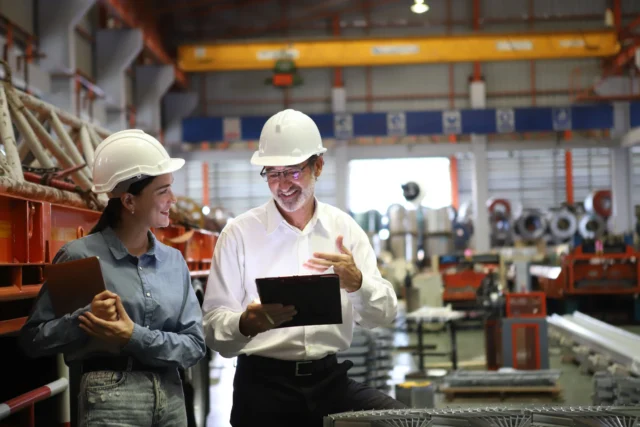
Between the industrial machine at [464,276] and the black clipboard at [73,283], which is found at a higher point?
the black clipboard at [73,283]

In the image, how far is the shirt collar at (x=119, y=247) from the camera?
8.71ft

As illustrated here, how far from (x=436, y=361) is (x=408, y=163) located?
657 inches

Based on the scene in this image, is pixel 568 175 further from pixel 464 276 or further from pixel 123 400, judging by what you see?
pixel 123 400

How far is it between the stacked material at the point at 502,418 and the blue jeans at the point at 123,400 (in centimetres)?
60

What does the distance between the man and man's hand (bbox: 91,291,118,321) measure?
0.61m

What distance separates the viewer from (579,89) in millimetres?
23609

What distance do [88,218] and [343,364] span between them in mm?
1820

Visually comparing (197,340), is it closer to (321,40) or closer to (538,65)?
(321,40)

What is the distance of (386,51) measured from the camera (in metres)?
19.5

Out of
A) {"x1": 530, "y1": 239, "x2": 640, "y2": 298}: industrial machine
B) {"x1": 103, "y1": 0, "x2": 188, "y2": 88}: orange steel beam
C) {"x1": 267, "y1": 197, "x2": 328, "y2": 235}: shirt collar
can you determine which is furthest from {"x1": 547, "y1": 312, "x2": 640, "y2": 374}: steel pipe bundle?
{"x1": 103, "y1": 0, "x2": 188, "y2": 88}: orange steel beam

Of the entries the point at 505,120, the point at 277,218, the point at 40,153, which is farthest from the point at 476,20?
the point at 277,218

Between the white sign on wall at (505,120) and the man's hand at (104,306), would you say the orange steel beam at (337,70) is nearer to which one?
the white sign on wall at (505,120)

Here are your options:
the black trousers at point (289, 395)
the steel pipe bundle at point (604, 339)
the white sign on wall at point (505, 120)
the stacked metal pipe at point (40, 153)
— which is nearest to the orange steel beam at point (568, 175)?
the white sign on wall at point (505, 120)

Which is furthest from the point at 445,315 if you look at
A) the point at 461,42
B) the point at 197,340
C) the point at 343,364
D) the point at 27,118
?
the point at 461,42
